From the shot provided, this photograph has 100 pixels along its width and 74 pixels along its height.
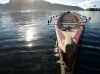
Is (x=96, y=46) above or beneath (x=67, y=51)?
beneath

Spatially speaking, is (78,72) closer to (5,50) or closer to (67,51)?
(67,51)

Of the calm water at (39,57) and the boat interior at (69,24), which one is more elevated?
the boat interior at (69,24)

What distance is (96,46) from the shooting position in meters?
27.6

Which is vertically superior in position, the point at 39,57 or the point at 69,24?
the point at 69,24

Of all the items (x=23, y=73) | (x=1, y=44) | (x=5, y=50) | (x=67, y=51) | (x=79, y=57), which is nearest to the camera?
(x=67, y=51)

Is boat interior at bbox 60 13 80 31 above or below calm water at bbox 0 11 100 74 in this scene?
above

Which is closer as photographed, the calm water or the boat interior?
the calm water

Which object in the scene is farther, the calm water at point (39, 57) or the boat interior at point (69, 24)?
the boat interior at point (69, 24)

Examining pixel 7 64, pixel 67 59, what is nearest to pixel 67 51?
pixel 67 59

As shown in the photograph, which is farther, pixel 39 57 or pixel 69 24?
pixel 69 24

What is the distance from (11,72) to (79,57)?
9160 mm

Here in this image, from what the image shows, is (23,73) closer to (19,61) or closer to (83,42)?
(19,61)

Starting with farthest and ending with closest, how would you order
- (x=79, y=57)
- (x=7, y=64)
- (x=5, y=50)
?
(x=5, y=50) < (x=79, y=57) < (x=7, y=64)

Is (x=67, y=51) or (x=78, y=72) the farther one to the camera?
(x=78, y=72)
